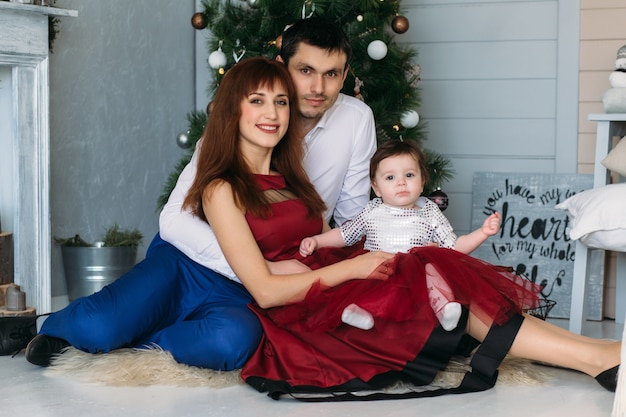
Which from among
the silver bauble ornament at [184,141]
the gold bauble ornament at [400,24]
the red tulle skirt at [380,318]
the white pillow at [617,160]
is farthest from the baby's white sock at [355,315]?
the silver bauble ornament at [184,141]

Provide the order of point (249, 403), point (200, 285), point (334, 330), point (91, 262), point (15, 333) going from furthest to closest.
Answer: point (91, 262), point (15, 333), point (200, 285), point (334, 330), point (249, 403)

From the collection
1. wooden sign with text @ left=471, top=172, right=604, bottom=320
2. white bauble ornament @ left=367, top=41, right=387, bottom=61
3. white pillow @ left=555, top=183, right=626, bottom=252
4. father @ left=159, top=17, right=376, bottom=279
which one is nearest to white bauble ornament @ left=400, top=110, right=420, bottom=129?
white bauble ornament @ left=367, top=41, right=387, bottom=61

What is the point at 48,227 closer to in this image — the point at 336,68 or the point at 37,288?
the point at 37,288

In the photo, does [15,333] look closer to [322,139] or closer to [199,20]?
[322,139]

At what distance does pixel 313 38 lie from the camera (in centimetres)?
269

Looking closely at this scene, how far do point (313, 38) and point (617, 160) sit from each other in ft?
3.57

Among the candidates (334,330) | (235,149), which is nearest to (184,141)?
(235,149)

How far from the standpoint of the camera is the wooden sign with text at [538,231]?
358cm

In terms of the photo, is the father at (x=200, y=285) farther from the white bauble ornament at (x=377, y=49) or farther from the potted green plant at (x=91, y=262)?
the potted green plant at (x=91, y=262)

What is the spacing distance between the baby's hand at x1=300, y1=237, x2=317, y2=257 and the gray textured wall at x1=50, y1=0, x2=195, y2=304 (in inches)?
59.2

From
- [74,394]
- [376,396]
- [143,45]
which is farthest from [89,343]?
[143,45]

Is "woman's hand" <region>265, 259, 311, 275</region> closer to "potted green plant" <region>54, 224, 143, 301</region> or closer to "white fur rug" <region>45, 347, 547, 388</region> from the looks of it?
"white fur rug" <region>45, 347, 547, 388</region>

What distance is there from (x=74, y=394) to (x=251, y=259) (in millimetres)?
519

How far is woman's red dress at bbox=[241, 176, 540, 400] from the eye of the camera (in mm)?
2172
